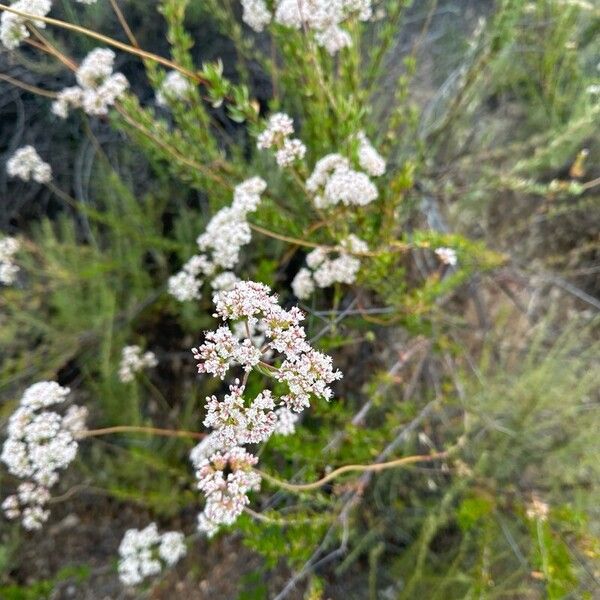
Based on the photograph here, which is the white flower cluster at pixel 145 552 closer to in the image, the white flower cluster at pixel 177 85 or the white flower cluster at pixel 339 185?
the white flower cluster at pixel 339 185

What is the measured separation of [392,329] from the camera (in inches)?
100

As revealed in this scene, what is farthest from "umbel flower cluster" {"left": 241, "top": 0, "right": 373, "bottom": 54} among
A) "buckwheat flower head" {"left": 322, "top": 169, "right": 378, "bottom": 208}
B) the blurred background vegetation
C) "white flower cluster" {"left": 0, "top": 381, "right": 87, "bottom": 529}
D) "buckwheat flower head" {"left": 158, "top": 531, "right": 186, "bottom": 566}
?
"buckwheat flower head" {"left": 158, "top": 531, "right": 186, "bottom": 566}

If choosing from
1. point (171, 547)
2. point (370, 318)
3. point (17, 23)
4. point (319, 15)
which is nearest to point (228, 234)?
point (370, 318)

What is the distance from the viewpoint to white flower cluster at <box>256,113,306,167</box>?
1.44 m

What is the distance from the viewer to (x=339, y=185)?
1465 millimetres

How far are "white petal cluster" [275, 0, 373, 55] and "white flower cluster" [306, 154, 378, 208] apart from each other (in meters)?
0.38

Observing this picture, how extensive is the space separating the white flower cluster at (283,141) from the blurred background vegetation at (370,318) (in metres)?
0.22

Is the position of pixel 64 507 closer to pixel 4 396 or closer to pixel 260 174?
pixel 4 396

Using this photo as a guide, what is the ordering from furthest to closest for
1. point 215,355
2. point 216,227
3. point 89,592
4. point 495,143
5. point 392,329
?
point 495,143 → point 392,329 → point 89,592 → point 216,227 → point 215,355

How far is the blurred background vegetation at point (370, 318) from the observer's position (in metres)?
1.83

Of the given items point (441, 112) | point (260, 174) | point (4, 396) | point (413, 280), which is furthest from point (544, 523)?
point (4, 396)

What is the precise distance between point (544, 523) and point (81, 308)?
2.09 meters

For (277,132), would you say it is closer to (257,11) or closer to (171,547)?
(257,11)

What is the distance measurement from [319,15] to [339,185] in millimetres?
499
